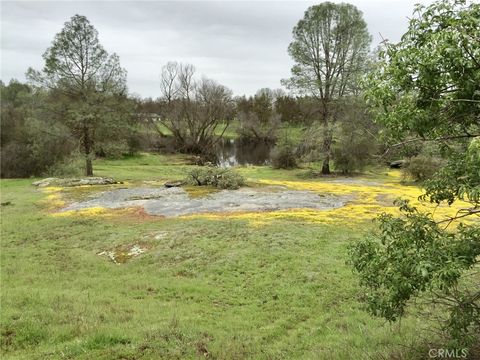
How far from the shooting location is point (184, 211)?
2184 cm

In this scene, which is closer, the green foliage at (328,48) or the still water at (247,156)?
the green foliage at (328,48)

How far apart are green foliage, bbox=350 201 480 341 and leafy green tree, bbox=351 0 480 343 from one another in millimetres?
11

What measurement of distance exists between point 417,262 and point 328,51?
3852cm

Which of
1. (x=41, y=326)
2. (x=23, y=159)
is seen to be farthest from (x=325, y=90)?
(x=41, y=326)

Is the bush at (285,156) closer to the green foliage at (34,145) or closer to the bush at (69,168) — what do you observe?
the bush at (69,168)

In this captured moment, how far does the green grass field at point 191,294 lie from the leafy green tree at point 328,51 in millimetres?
23825

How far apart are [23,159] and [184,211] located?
26.1 m

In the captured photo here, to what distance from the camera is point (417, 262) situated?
13.8 feet

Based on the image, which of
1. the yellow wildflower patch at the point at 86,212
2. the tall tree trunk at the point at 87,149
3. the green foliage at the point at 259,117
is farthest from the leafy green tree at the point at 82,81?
the green foliage at the point at 259,117

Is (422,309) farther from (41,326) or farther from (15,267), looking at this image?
(15,267)

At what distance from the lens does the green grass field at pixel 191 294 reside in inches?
318

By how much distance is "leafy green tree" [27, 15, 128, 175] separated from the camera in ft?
117

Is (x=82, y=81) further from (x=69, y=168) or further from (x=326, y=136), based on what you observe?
(x=326, y=136)

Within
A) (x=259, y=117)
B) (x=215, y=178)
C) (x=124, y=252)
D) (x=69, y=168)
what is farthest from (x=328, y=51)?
(x=259, y=117)
